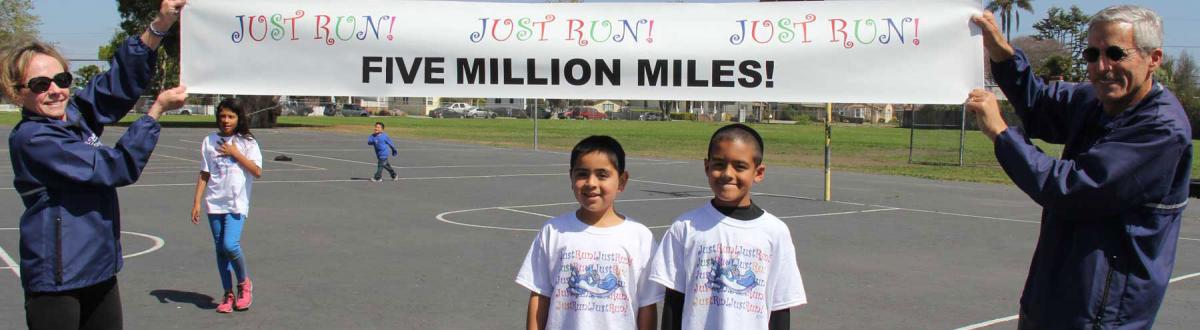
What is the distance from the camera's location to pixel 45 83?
386cm

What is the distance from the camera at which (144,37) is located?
409 cm

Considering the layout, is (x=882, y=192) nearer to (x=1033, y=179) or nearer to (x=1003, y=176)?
(x=1003, y=176)

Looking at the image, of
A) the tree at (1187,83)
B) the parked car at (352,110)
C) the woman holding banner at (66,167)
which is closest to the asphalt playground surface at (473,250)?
the woman holding banner at (66,167)

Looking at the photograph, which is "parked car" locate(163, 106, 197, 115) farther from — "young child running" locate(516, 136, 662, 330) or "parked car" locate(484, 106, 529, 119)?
"young child running" locate(516, 136, 662, 330)

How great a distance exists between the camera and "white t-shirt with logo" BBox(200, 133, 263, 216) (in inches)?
314

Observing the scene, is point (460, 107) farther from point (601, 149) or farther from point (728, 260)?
point (728, 260)

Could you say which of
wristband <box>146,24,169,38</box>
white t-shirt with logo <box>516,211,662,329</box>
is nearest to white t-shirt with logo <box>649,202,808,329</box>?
white t-shirt with logo <box>516,211,662,329</box>

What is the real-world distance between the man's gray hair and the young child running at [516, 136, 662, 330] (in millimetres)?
1758

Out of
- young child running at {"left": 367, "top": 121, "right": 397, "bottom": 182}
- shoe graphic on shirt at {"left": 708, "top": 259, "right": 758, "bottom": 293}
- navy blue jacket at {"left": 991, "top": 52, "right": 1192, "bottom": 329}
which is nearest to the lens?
navy blue jacket at {"left": 991, "top": 52, "right": 1192, "bottom": 329}

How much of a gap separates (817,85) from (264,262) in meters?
7.26

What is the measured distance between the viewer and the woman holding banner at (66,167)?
382 centimetres

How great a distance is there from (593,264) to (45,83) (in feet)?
6.94

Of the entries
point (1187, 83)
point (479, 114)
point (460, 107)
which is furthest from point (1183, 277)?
point (460, 107)

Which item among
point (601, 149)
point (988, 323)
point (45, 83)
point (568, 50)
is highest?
point (568, 50)
